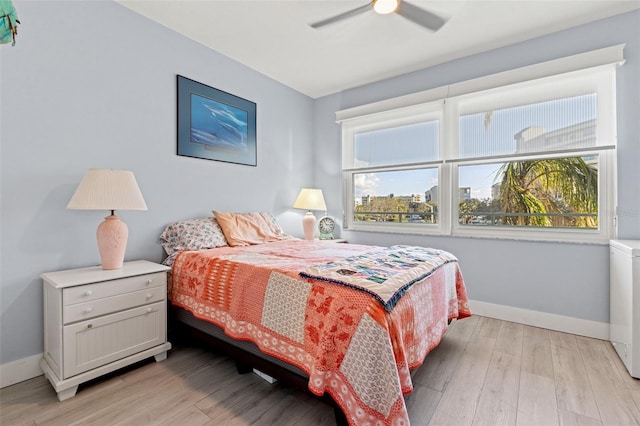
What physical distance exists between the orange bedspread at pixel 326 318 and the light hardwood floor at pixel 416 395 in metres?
0.29

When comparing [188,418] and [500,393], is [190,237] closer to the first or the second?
[188,418]

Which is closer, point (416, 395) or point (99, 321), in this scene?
point (416, 395)

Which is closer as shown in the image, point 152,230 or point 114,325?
point 114,325

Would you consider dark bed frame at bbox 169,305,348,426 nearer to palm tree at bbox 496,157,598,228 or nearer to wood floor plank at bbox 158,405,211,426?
wood floor plank at bbox 158,405,211,426

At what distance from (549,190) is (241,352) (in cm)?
299

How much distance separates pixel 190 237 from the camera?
2469 millimetres

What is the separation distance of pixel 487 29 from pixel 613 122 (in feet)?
4.26

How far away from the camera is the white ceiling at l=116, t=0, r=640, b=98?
2.30 metres

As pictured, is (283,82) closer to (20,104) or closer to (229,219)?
(229,219)

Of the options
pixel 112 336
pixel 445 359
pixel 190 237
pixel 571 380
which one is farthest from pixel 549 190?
pixel 112 336

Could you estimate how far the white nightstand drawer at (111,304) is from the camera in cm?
166

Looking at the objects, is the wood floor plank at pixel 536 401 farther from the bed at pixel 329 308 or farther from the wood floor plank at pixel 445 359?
the bed at pixel 329 308

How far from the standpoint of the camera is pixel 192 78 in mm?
2770

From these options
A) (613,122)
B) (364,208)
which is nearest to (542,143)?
(613,122)
